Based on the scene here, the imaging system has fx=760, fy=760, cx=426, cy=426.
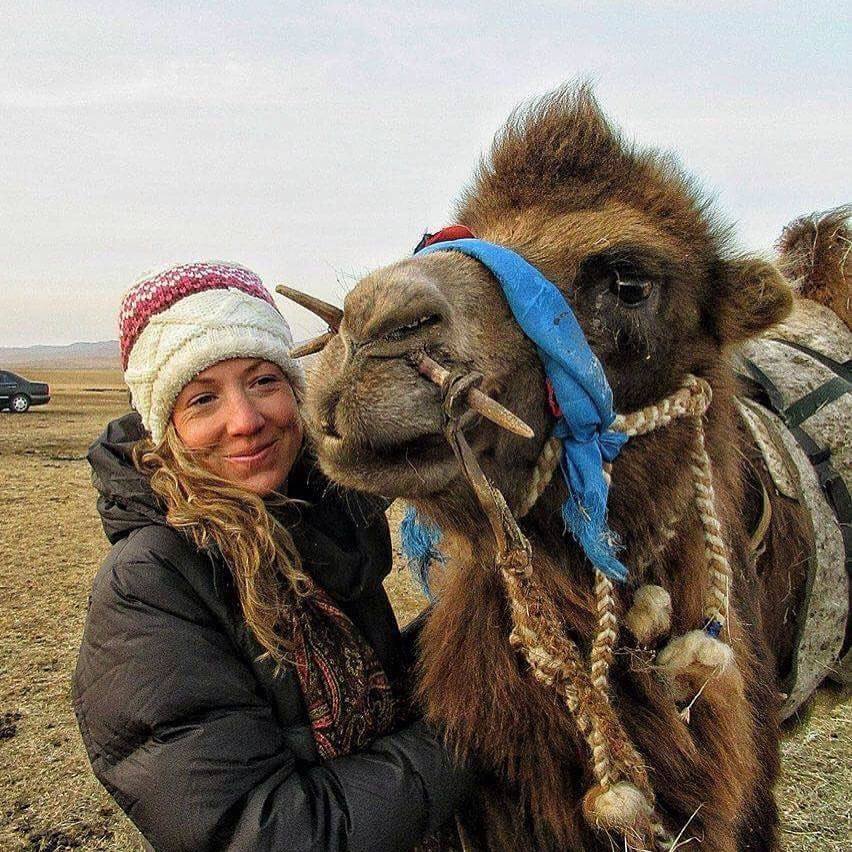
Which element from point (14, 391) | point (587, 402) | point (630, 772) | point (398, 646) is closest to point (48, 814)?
point (398, 646)

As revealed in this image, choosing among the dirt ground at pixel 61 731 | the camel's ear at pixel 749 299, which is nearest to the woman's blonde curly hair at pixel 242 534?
the camel's ear at pixel 749 299

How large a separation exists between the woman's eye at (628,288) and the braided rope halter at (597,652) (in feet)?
1.08

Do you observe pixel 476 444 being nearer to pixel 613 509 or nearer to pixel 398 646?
pixel 613 509

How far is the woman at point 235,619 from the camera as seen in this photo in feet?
6.21

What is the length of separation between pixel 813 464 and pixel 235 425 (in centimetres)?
246

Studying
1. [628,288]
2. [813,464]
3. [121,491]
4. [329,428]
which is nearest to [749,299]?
[628,288]

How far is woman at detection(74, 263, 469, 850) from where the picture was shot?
74.5 inches

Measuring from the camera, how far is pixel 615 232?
2309mm

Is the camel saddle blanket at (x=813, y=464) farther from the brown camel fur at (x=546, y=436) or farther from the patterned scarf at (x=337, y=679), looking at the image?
the patterned scarf at (x=337, y=679)

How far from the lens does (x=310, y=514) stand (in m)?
2.46

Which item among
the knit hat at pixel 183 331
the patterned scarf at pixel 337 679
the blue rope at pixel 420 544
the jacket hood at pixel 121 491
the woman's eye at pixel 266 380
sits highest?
the knit hat at pixel 183 331

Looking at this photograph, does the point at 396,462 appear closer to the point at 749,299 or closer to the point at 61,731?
the point at 749,299

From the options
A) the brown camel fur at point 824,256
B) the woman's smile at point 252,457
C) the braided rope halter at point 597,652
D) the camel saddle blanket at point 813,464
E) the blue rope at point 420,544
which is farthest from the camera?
the brown camel fur at point 824,256

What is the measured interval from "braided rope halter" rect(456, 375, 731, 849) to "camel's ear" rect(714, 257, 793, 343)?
458 millimetres
